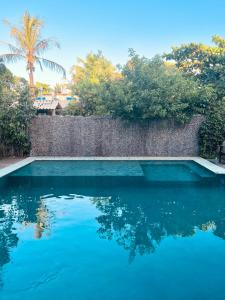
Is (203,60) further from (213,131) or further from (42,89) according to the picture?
(42,89)

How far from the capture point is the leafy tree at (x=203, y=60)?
1936cm

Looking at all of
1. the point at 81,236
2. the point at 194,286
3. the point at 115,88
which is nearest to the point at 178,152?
the point at 115,88

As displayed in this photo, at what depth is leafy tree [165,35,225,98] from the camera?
19359 millimetres

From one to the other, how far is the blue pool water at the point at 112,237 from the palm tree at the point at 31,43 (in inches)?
558

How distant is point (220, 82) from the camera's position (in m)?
18.4

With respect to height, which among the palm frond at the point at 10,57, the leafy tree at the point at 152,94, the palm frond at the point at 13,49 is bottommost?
the leafy tree at the point at 152,94

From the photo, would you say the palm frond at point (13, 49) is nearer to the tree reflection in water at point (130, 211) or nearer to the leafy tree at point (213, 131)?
the leafy tree at point (213, 131)

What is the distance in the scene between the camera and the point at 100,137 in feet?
51.2

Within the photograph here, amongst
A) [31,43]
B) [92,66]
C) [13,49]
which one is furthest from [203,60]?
[92,66]

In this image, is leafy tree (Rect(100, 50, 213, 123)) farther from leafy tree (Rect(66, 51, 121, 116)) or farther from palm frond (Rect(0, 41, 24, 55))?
palm frond (Rect(0, 41, 24, 55))

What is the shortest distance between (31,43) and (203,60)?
Answer: 13.1 m

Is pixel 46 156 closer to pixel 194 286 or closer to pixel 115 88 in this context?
pixel 115 88

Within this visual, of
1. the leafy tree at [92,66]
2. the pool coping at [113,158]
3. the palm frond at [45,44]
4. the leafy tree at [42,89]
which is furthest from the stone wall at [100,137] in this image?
the leafy tree at [92,66]

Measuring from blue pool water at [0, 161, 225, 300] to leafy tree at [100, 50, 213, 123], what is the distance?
5.13 meters
